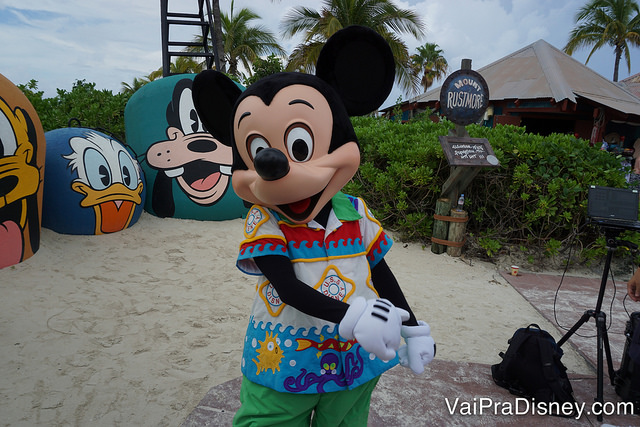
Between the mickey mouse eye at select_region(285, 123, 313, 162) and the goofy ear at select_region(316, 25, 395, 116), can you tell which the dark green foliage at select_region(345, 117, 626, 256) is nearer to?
the goofy ear at select_region(316, 25, 395, 116)

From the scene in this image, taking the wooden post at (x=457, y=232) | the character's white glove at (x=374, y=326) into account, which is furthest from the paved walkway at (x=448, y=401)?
the wooden post at (x=457, y=232)

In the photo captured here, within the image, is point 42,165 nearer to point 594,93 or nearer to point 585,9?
point 594,93

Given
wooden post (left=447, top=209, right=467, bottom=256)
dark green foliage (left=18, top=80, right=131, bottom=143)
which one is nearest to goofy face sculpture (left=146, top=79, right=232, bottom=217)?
dark green foliage (left=18, top=80, right=131, bottom=143)

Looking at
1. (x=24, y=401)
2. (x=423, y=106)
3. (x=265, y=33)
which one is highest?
(x=265, y=33)

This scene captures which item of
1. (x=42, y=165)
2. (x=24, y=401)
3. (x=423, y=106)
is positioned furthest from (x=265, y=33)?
(x=24, y=401)

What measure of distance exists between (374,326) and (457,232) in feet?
14.7

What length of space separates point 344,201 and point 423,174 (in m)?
4.04

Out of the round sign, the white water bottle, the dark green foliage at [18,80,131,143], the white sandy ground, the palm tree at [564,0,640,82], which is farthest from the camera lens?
the palm tree at [564,0,640,82]

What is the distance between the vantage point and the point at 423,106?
1486cm

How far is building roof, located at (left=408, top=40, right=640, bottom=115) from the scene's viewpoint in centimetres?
1106

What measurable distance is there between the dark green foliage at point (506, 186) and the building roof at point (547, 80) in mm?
6312

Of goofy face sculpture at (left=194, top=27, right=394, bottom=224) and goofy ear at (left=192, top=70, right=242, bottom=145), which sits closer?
goofy face sculpture at (left=194, top=27, right=394, bottom=224)

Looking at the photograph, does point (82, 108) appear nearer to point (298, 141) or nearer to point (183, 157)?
point (183, 157)

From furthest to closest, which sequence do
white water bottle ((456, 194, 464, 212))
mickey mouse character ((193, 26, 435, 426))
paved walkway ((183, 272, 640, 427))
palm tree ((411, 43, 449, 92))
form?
1. palm tree ((411, 43, 449, 92))
2. white water bottle ((456, 194, 464, 212))
3. paved walkway ((183, 272, 640, 427))
4. mickey mouse character ((193, 26, 435, 426))
